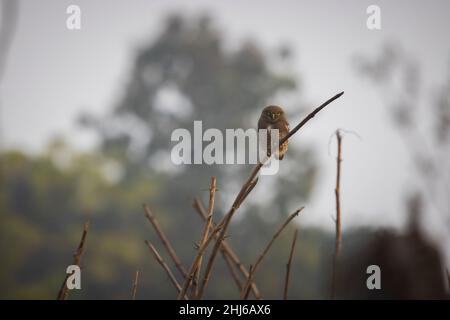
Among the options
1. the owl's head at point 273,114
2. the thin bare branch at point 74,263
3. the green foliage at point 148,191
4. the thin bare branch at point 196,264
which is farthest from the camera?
the green foliage at point 148,191

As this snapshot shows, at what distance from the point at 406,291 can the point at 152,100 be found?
792 inches

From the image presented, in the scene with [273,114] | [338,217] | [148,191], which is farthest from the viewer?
[148,191]

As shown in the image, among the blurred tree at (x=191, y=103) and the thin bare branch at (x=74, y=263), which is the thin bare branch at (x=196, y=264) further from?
the blurred tree at (x=191, y=103)

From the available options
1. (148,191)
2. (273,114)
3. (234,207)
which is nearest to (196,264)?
(234,207)

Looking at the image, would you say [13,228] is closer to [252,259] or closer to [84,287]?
[84,287]

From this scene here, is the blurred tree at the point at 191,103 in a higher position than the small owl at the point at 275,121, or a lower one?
higher

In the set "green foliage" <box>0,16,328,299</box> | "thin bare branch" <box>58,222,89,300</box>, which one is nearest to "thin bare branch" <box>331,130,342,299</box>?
"thin bare branch" <box>58,222,89,300</box>

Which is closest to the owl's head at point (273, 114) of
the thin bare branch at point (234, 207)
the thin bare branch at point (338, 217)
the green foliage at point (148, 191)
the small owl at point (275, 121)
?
the small owl at point (275, 121)

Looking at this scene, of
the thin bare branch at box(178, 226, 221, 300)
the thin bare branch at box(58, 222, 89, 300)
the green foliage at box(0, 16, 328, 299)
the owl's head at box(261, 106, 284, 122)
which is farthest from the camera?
the green foliage at box(0, 16, 328, 299)

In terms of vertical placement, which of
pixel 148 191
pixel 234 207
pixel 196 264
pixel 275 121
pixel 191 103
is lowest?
pixel 196 264

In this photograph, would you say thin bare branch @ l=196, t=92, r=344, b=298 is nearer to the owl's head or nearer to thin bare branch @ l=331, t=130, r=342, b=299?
thin bare branch @ l=331, t=130, r=342, b=299

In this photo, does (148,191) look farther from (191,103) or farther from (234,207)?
(234,207)

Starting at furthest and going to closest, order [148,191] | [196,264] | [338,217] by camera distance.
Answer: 1. [148,191]
2. [338,217]
3. [196,264]
